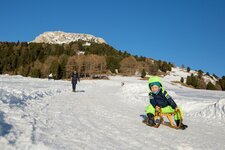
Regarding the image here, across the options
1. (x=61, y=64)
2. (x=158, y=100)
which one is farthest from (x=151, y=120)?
(x=61, y=64)

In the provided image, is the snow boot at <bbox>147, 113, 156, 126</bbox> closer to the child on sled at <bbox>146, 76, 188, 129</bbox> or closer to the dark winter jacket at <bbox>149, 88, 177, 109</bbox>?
the child on sled at <bbox>146, 76, 188, 129</bbox>

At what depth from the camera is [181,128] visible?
863 centimetres

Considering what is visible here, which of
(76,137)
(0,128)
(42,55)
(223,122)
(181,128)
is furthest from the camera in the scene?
(42,55)

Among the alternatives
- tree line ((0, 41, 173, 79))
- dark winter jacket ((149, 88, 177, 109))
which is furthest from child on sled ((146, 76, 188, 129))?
tree line ((0, 41, 173, 79))

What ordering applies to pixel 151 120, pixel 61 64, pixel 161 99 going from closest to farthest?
pixel 151 120, pixel 161 99, pixel 61 64

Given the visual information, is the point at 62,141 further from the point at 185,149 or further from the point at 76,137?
the point at 185,149

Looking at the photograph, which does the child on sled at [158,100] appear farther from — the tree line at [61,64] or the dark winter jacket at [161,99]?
the tree line at [61,64]

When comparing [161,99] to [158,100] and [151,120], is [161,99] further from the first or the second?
[151,120]

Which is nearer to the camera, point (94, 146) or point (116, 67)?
point (94, 146)

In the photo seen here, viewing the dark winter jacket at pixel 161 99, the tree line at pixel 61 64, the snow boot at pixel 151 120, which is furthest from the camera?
the tree line at pixel 61 64

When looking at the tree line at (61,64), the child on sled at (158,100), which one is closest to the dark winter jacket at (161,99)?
the child on sled at (158,100)

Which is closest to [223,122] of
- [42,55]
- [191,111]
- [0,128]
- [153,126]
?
[191,111]

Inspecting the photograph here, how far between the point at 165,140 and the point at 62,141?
274 centimetres

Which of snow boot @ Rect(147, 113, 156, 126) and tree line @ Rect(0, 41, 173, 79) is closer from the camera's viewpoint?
snow boot @ Rect(147, 113, 156, 126)
